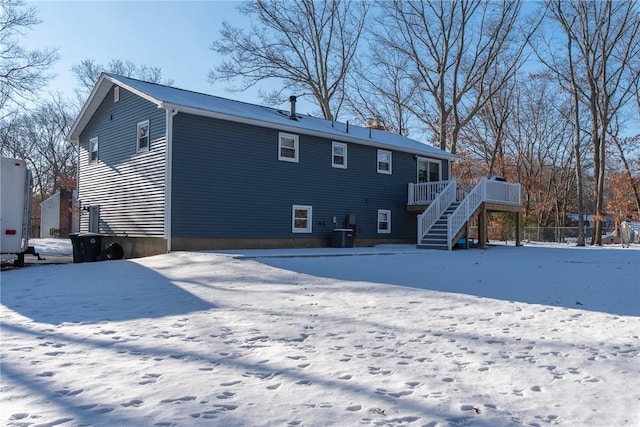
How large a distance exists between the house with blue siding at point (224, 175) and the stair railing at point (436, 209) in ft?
6.94

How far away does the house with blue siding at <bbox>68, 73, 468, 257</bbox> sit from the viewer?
13703mm

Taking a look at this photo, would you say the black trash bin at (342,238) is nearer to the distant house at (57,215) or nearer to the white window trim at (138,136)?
the white window trim at (138,136)

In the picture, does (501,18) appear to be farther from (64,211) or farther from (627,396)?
(64,211)

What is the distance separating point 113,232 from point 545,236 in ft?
92.3

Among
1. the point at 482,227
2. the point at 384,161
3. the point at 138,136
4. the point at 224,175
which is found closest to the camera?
the point at 224,175

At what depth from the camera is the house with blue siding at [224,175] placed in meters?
13.7

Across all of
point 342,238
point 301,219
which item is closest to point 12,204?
point 301,219

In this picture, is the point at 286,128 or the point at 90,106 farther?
the point at 90,106

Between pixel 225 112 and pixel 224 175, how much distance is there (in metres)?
1.85

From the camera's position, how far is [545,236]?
33031mm

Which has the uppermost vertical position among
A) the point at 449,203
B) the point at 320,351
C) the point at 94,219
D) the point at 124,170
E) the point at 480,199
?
the point at 124,170

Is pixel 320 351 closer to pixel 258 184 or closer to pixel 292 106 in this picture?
pixel 258 184

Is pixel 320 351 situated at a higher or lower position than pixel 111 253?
lower

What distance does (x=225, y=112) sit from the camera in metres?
14.1
